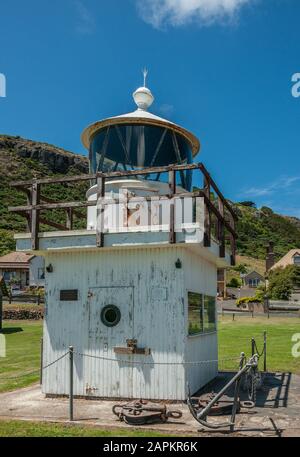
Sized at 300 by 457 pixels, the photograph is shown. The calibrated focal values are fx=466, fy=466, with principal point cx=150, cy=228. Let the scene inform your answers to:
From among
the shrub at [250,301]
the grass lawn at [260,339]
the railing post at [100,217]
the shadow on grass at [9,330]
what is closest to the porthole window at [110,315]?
the railing post at [100,217]

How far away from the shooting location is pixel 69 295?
10211mm

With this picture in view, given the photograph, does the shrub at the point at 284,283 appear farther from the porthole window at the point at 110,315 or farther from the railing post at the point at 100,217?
the railing post at the point at 100,217

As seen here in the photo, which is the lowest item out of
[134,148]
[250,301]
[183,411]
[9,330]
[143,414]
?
[9,330]

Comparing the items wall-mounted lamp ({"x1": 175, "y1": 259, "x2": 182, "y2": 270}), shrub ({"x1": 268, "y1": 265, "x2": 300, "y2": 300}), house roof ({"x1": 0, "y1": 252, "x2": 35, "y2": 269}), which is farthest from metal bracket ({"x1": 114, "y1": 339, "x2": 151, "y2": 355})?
house roof ({"x1": 0, "y1": 252, "x2": 35, "y2": 269})

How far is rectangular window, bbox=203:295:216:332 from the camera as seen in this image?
1156 cm

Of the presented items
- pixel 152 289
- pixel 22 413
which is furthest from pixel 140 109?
pixel 22 413

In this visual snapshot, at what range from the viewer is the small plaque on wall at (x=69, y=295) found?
33.3 ft

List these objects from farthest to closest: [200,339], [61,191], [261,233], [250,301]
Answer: [261,233] < [61,191] < [250,301] < [200,339]

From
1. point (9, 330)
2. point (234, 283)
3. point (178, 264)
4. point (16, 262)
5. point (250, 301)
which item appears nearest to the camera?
point (178, 264)

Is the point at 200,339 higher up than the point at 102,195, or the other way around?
the point at 102,195

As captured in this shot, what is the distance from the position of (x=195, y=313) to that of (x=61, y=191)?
114 m

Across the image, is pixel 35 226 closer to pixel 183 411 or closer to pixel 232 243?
pixel 183 411

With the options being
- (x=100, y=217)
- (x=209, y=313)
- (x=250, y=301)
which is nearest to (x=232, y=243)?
(x=209, y=313)

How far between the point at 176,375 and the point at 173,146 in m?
5.12
